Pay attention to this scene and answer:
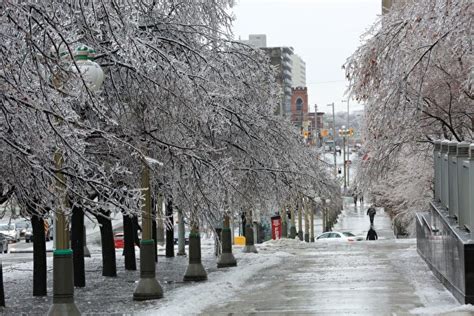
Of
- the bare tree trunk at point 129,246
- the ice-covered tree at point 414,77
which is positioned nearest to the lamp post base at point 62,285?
the ice-covered tree at point 414,77

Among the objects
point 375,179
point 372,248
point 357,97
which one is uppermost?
point 357,97

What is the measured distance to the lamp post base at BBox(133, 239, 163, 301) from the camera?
17.0 m

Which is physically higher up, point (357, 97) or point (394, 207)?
point (357, 97)

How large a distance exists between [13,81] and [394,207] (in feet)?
118

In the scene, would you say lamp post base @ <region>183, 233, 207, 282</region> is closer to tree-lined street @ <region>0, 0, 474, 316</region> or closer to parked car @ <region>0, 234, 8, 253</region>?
tree-lined street @ <region>0, 0, 474, 316</region>

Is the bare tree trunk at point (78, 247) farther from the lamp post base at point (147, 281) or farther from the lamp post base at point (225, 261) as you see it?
the lamp post base at point (225, 261)

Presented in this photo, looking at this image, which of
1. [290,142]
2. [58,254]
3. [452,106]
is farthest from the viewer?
[452,106]

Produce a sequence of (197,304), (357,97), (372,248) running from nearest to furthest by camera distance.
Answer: (197,304)
(357,97)
(372,248)

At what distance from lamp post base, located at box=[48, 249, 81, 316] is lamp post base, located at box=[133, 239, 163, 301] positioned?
13.8 ft

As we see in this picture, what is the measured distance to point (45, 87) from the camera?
9.91 m

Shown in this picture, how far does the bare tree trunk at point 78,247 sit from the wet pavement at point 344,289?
3800mm

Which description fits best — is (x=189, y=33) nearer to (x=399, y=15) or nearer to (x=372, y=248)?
(x=399, y=15)

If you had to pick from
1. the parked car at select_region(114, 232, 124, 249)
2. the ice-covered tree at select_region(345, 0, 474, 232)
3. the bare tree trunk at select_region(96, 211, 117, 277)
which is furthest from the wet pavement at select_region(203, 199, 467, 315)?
the parked car at select_region(114, 232, 124, 249)

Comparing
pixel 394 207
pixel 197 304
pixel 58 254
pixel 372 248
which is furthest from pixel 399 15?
pixel 394 207
